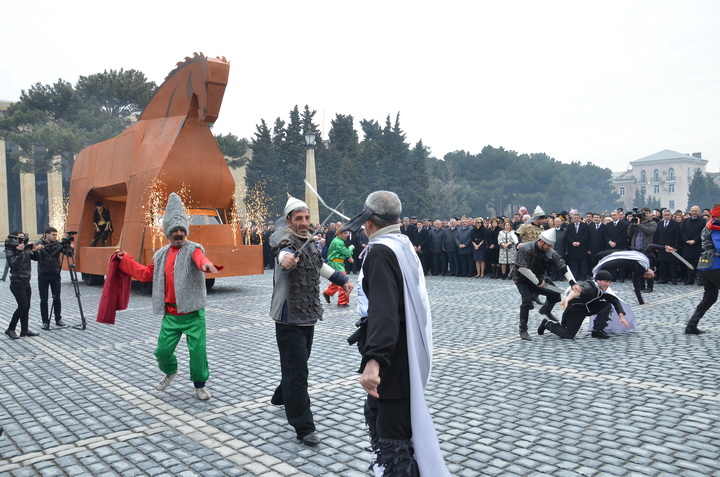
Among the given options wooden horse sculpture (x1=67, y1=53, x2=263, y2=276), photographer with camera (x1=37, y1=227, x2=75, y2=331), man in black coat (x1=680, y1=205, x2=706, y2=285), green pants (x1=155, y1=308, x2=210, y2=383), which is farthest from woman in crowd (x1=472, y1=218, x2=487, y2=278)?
green pants (x1=155, y1=308, x2=210, y2=383)

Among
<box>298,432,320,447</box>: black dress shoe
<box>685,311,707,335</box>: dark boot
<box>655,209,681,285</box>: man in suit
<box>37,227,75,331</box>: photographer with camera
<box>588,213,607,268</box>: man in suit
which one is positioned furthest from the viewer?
<box>588,213,607,268</box>: man in suit

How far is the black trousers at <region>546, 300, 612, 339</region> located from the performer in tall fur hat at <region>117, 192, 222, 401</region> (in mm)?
5232

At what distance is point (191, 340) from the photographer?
20.2ft

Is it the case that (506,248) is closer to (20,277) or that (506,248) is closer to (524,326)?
(524,326)

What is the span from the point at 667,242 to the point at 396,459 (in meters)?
15.5

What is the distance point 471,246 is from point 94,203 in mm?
12459

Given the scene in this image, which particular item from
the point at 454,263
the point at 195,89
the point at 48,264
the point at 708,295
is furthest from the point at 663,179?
the point at 48,264

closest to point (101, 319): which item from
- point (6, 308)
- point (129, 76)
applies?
point (6, 308)

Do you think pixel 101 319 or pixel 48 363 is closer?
pixel 101 319

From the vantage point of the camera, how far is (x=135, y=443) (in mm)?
4816

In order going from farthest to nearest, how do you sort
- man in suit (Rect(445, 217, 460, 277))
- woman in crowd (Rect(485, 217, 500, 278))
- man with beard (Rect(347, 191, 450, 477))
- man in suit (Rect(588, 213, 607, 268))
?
man in suit (Rect(445, 217, 460, 277))
woman in crowd (Rect(485, 217, 500, 278))
man in suit (Rect(588, 213, 607, 268))
man with beard (Rect(347, 191, 450, 477))

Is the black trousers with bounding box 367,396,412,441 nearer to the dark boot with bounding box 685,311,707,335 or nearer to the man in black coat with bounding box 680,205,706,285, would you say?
the dark boot with bounding box 685,311,707,335

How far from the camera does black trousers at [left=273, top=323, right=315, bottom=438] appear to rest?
4797 mm

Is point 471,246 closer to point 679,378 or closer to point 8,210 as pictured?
point 679,378
